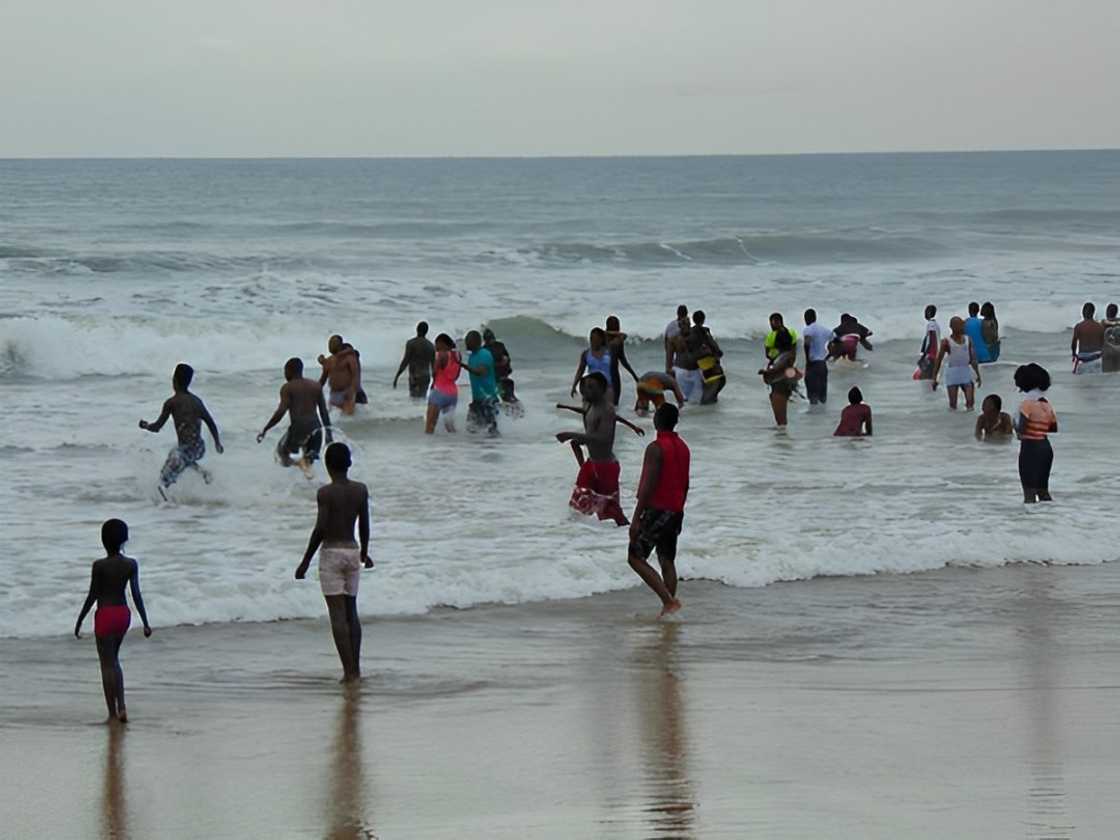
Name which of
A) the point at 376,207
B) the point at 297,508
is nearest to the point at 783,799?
the point at 297,508

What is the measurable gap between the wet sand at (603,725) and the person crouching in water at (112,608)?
0.18 m

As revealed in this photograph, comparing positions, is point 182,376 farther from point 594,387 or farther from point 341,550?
point 341,550

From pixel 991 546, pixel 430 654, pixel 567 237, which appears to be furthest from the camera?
pixel 567 237

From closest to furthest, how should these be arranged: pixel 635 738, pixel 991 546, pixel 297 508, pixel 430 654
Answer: pixel 635 738 → pixel 430 654 → pixel 991 546 → pixel 297 508

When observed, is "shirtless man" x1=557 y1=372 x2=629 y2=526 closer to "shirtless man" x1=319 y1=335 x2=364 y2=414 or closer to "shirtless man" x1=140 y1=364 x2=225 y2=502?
"shirtless man" x1=140 y1=364 x2=225 y2=502

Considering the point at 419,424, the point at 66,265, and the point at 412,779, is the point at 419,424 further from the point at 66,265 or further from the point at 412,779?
the point at 66,265

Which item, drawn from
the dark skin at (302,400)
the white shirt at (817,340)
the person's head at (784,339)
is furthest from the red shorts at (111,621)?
the white shirt at (817,340)

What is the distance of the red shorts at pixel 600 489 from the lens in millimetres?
13727

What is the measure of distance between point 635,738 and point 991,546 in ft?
19.9

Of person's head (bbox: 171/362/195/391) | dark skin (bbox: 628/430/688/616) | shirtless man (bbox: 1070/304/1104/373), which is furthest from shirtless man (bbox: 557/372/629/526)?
shirtless man (bbox: 1070/304/1104/373)

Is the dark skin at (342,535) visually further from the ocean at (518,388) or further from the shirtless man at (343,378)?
the shirtless man at (343,378)

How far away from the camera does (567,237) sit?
5869cm

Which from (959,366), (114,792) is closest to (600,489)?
(114,792)

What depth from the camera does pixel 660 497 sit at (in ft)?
34.2
